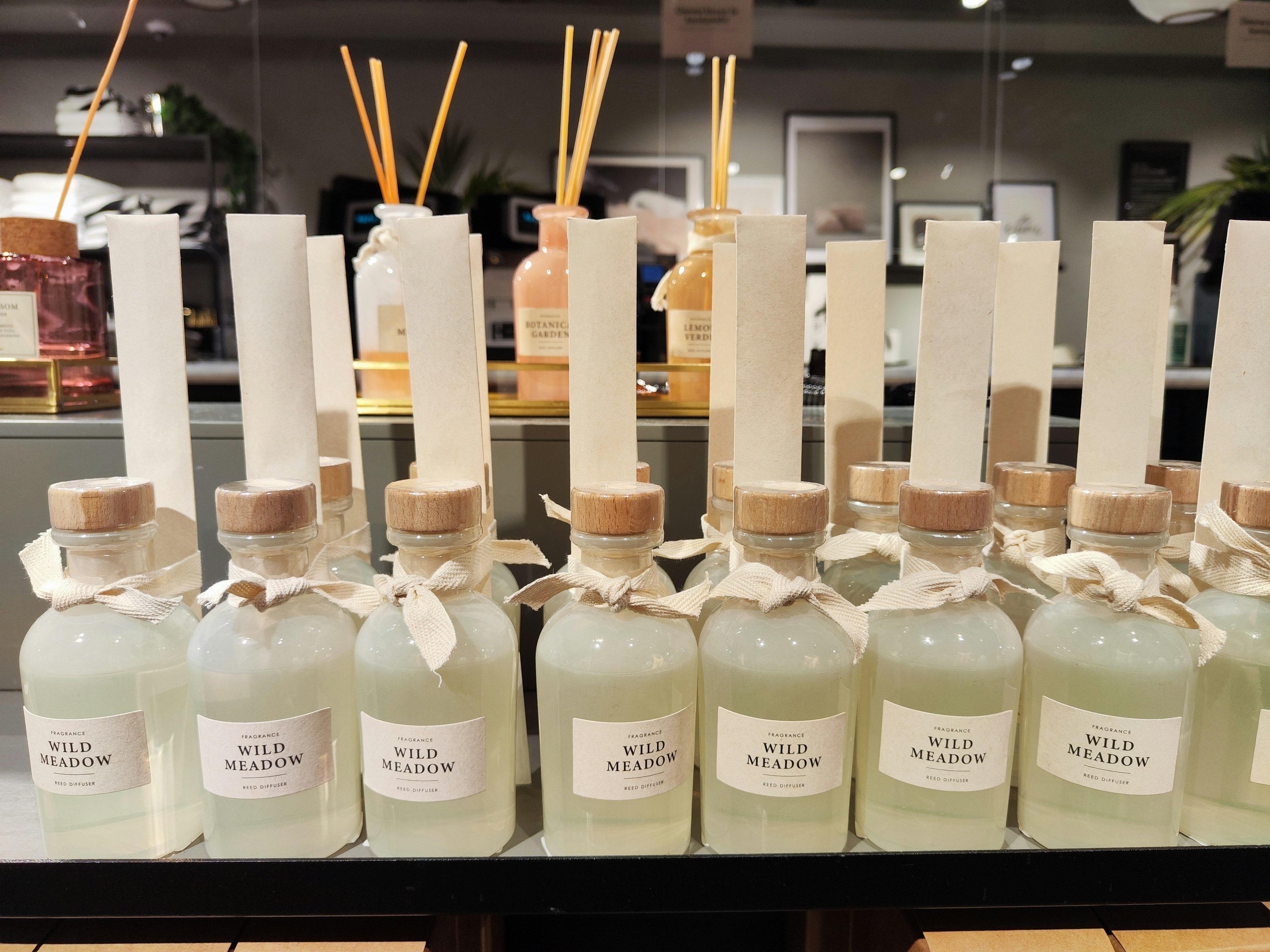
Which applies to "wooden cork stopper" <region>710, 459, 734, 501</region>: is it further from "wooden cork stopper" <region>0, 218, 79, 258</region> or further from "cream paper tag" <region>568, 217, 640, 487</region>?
"wooden cork stopper" <region>0, 218, 79, 258</region>

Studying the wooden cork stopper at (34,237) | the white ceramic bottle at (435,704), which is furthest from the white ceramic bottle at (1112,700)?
the wooden cork stopper at (34,237)

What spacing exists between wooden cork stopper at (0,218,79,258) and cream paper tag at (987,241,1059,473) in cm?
84

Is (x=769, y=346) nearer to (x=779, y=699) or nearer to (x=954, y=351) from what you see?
(x=954, y=351)

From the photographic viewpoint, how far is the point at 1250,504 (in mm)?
542

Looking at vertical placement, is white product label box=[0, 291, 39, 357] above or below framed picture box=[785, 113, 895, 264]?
below

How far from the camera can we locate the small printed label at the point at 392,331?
824 millimetres

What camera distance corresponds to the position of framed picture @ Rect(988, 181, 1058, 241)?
259 centimetres

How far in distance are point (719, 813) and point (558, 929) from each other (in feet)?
1.40

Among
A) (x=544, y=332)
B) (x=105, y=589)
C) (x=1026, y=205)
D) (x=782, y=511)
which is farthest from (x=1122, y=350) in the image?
(x=1026, y=205)

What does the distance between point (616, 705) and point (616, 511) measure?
12 centimetres

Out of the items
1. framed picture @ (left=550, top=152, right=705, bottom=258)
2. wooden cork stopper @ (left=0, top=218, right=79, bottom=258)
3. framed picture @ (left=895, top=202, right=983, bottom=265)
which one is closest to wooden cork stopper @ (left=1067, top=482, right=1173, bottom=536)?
wooden cork stopper @ (left=0, top=218, right=79, bottom=258)

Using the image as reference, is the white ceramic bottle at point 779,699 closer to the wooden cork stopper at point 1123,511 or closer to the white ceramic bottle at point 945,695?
the white ceramic bottle at point 945,695

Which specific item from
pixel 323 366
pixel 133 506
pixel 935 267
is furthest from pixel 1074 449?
pixel 133 506

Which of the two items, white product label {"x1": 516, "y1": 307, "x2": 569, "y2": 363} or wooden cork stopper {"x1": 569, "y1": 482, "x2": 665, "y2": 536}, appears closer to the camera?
wooden cork stopper {"x1": 569, "y1": 482, "x2": 665, "y2": 536}
